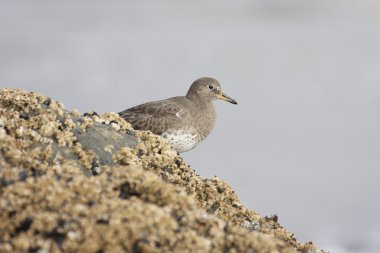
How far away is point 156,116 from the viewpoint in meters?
15.7

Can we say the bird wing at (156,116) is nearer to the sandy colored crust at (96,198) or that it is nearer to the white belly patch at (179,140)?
the white belly patch at (179,140)

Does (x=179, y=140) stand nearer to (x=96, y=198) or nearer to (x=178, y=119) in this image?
(x=178, y=119)

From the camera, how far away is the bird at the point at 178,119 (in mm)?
15352

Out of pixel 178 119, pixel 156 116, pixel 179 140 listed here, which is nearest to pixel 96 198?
pixel 179 140

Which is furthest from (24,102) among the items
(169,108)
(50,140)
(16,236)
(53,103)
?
(169,108)

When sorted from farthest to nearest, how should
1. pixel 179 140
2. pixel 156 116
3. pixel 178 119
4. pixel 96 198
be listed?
pixel 156 116 → pixel 178 119 → pixel 179 140 → pixel 96 198

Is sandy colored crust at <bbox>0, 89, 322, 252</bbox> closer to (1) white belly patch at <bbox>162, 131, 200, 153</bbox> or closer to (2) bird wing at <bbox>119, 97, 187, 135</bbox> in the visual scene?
(1) white belly patch at <bbox>162, 131, 200, 153</bbox>

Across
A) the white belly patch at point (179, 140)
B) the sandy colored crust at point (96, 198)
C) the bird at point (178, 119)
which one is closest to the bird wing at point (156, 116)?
the bird at point (178, 119)

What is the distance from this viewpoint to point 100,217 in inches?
210

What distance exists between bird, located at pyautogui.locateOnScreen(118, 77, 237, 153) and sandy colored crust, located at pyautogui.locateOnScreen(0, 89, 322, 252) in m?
6.21

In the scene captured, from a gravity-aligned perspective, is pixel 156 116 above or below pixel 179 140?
above

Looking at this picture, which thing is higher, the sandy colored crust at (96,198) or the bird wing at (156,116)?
the bird wing at (156,116)

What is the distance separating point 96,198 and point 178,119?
32.3 ft

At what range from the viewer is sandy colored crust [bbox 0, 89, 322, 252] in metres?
5.19
